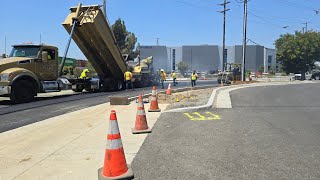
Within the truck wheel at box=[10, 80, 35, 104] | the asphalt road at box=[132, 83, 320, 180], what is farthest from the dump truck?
the asphalt road at box=[132, 83, 320, 180]

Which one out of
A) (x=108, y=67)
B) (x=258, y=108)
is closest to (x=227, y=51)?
(x=108, y=67)

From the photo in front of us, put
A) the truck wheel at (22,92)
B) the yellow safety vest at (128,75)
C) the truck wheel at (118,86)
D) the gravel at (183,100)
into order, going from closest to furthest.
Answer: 1. the gravel at (183,100)
2. the truck wheel at (22,92)
3. the yellow safety vest at (128,75)
4. the truck wheel at (118,86)

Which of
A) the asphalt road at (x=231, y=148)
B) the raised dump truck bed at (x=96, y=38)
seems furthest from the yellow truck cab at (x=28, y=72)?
the asphalt road at (x=231, y=148)

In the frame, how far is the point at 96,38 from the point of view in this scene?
19281mm

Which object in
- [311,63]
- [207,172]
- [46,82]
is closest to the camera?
[207,172]

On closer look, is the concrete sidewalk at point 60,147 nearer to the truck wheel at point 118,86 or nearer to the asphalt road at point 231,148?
the asphalt road at point 231,148

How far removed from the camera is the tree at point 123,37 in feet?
169

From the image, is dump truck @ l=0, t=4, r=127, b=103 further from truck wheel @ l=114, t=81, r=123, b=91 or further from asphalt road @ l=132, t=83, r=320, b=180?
asphalt road @ l=132, t=83, r=320, b=180

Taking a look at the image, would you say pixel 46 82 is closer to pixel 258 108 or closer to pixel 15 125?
pixel 15 125

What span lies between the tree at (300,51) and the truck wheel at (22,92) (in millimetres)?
48240

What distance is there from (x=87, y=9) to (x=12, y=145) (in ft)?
40.8

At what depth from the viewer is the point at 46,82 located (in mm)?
17062

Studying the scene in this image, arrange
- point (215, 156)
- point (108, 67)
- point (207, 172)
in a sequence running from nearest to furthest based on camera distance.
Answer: point (207, 172)
point (215, 156)
point (108, 67)

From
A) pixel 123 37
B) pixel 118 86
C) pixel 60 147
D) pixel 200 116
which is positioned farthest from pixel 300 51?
pixel 60 147
